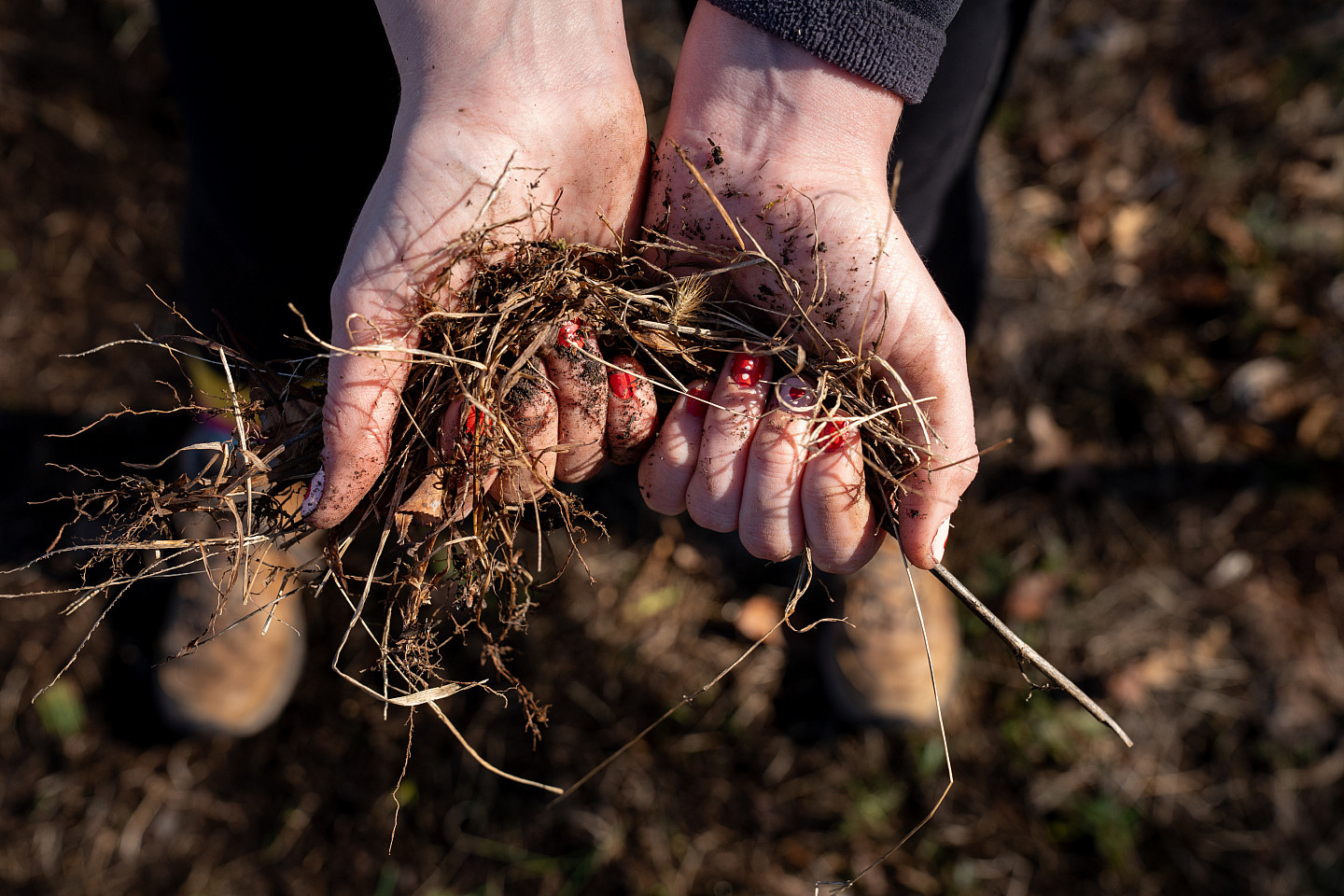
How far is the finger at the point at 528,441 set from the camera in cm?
173

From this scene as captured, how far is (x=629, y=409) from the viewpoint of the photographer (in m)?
1.79

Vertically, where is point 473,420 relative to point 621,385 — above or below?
below

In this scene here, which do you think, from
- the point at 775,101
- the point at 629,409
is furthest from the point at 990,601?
the point at 775,101

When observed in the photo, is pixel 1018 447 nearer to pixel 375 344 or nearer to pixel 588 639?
pixel 588 639

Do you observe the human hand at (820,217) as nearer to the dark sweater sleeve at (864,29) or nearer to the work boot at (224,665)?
the dark sweater sleeve at (864,29)

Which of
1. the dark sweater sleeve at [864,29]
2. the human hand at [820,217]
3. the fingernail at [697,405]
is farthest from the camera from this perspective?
the fingernail at [697,405]

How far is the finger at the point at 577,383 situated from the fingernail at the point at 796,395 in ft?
1.36

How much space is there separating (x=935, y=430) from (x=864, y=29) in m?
0.85

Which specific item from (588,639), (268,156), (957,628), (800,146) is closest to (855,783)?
(957,628)

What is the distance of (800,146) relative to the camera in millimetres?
1648

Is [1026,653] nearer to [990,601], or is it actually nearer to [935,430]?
[935,430]

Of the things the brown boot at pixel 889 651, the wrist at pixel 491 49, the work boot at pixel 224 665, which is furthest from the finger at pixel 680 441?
the work boot at pixel 224 665

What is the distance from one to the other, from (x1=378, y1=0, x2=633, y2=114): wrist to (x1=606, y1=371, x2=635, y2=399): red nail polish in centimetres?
61

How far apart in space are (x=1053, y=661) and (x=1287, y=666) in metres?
0.90
